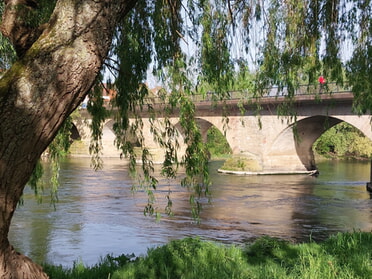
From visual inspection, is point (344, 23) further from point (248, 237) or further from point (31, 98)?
point (248, 237)

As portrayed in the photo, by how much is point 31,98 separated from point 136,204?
1404 cm

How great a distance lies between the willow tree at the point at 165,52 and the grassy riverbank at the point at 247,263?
1.00m

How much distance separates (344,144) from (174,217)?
28275mm

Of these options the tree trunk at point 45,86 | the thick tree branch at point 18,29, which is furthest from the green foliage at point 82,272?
the thick tree branch at point 18,29

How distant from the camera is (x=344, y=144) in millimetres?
39938

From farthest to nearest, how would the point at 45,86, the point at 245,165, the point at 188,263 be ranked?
1. the point at 245,165
2. the point at 188,263
3. the point at 45,86

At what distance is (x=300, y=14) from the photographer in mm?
5656

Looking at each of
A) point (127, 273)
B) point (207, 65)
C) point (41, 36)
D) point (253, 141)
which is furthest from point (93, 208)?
point (253, 141)

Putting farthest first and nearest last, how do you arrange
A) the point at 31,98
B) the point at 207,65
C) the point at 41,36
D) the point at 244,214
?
the point at 244,214 < the point at 207,65 < the point at 41,36 < the point at 31,98

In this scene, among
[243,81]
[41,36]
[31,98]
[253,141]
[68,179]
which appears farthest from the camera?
[253,141]

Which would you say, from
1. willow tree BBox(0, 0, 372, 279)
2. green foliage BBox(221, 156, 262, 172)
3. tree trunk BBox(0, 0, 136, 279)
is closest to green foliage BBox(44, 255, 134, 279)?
willow tree BBox(0, 0, 372, 279)

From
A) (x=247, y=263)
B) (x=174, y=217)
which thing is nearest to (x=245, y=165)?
(x=174, y=217)

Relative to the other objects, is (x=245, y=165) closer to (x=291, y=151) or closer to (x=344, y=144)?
(x=291, y=151)

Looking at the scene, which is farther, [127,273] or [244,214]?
[244,214]
